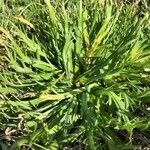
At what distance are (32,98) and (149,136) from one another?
1.70ft

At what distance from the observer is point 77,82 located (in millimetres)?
1797

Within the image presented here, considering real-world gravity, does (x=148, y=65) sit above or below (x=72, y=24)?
below

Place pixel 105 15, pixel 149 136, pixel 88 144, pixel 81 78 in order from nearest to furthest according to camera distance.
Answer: pixel 88 144, pixel 149 136, pixel 81 78, pixel 105 15

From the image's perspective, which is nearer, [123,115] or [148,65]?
[123,115]

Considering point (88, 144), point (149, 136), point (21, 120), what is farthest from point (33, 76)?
point (149, 136)

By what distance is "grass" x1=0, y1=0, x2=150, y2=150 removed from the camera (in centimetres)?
160

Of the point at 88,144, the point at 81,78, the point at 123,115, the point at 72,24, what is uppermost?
the point at 72,24

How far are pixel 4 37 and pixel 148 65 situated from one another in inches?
26.9

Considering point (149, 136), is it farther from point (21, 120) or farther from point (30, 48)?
point (30, 48)

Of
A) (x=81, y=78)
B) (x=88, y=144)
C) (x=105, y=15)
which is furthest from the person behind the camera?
(x=105, y=15)

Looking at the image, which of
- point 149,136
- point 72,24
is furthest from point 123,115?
point 72,24

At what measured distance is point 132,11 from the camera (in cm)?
203

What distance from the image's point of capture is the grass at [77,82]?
1.60 metres

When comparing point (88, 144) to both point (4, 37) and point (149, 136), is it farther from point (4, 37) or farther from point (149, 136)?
point (4, 37)
